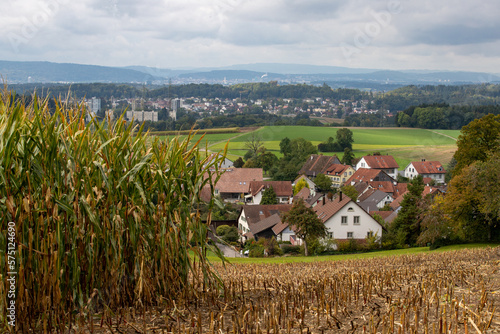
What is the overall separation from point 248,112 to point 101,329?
144035mm

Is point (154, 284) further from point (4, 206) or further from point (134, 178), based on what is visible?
point (4, 206)

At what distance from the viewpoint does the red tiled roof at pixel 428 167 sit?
91.9 m

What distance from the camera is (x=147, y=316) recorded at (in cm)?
578

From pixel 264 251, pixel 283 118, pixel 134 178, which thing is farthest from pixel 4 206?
pixel 283 118

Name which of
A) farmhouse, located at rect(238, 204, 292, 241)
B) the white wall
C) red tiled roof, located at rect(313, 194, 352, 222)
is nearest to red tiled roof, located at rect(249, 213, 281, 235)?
farmhouse, located at rect(238, 204, 292, 241)

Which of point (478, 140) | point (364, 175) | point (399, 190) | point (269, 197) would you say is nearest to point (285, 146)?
point (364, 175)

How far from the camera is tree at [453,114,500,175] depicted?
43.0 metres

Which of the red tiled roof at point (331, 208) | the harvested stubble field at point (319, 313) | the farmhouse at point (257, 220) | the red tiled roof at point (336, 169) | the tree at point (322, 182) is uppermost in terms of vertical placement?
the harvested stubble field at point (319, 313)

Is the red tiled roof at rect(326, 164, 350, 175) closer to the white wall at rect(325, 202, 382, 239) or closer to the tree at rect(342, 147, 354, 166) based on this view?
the tree at rect(342, 147, 354, 166)

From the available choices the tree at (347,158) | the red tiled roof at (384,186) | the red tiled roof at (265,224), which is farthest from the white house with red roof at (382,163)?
the red tiled roof at (265,224)

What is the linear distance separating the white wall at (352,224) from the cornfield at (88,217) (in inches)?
1714

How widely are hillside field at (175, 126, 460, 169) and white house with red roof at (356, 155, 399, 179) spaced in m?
4.20

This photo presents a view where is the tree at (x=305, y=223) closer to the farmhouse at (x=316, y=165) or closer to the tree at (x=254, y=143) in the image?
the farmhouse at (x=316, y=165)

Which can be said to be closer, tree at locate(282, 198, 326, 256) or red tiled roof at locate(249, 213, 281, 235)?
tree at locate(282, 198, 326, 256)
